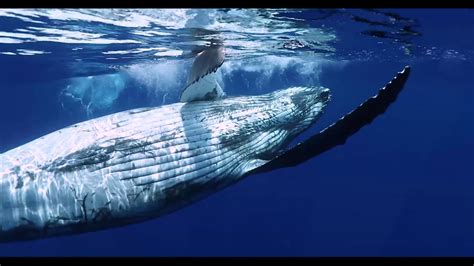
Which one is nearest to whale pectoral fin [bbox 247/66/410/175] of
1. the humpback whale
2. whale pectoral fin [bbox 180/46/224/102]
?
the humpback whale

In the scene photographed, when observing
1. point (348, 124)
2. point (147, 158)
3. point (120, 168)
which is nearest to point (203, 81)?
point (147, 158)

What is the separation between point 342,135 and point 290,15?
24.9 ft

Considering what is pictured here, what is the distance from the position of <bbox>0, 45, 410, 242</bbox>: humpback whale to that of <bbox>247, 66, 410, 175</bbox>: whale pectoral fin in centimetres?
1

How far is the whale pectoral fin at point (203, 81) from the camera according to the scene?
6.73 meters

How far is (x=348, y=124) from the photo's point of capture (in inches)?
215

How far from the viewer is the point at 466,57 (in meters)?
24.6

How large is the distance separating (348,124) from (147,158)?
8.87ft

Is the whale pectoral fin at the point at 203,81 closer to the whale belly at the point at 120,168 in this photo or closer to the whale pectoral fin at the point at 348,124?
the whale belly at the point at 120,168

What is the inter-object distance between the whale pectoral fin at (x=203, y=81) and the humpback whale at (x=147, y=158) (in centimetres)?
2

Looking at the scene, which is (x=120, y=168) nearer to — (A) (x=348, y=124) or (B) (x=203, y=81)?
(B) (x=203, y=81)

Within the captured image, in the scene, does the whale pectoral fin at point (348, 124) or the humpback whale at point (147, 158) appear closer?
the humpback whale at point (147, 158)

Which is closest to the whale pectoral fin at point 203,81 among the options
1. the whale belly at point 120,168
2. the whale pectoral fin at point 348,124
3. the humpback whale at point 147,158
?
the humpback whale at point 147,158

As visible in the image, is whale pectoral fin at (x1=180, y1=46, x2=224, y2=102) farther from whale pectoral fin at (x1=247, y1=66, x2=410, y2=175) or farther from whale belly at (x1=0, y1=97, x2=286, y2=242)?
whale pectoral fin at (x1=247, y1=66, x2=410, y2=175)
